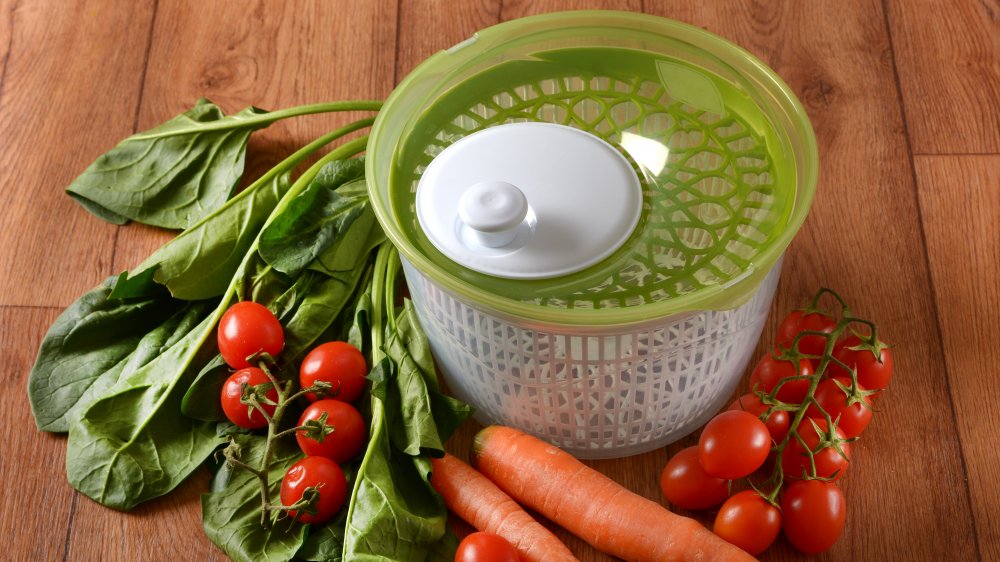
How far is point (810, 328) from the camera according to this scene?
3.77 ft

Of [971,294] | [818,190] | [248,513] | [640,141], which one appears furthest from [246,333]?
[971,294]

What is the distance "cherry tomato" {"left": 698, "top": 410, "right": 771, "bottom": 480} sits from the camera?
102cm

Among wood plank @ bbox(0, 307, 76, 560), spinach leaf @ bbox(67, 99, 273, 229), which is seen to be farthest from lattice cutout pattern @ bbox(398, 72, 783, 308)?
wood plank @ bbox(0, 307, 76, 560)

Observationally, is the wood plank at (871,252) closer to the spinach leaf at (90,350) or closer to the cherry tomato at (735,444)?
the cherry tomato at (735,444)

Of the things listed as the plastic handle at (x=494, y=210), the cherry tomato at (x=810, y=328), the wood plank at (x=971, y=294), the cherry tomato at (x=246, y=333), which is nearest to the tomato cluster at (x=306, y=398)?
the cherry tomato at (x=246, y=333)

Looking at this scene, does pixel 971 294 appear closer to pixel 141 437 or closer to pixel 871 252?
pixel 871 252

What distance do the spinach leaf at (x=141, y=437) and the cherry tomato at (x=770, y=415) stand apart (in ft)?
1.77

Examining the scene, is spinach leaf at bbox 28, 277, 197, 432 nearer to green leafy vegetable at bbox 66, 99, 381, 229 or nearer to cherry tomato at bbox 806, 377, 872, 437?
green leafy vegetable at bbox 66, 99, 381, 229

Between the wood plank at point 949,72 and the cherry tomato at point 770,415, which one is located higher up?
the wood plank at point 949,72

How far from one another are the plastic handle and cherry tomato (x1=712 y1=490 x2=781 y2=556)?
0.33m

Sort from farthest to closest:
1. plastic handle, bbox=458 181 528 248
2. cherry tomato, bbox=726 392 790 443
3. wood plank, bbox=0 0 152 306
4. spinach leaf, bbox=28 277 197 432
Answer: wood plank, bbox=0 0 152 306, spinach leaf, bbox=28 277 197 432, cherry tomato, bbox=726 392 790 443, plastic handle, bbox=458 181 528 248

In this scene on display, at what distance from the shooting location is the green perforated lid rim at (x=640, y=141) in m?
1.00

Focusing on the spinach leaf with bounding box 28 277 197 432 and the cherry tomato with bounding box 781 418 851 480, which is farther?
the spinach leaf with bounding box 28 277 197 432

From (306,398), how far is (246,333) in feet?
0.32
